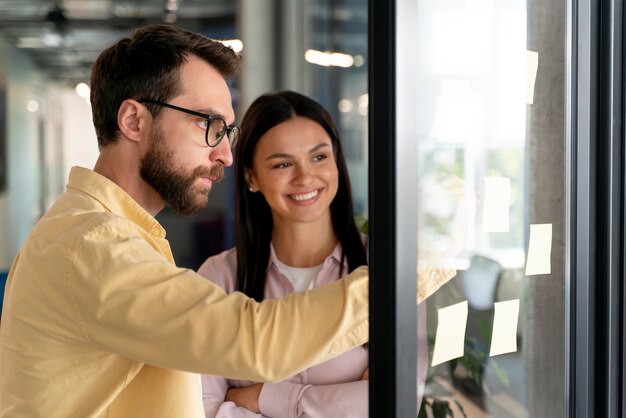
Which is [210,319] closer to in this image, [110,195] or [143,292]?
Result: [143,292]

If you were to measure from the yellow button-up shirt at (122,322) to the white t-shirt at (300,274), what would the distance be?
82 cm

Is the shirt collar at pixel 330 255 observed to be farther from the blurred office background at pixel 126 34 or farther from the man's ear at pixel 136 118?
the blurred office background at pixel 126 34

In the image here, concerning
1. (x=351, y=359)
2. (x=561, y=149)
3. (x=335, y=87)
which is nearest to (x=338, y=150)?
(x=351, y=359)

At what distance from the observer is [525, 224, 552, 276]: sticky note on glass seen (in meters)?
1.40

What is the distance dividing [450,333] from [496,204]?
260mm

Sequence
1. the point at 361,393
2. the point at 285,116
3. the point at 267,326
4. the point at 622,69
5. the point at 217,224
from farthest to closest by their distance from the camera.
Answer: the point at 217,224
the point at 285,116
the point at 361,393
the point at 622,69
the point at 267,326

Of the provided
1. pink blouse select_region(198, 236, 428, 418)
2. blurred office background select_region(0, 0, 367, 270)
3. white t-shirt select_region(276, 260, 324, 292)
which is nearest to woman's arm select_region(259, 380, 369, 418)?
pink blouse select_region(198, 236, 428, 418)

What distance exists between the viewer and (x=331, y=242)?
2.11 m

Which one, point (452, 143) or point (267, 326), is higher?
point (452, 143)

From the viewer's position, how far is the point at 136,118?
1.44 metres

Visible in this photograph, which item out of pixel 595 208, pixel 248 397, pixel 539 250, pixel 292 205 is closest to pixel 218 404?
pixel 248 397

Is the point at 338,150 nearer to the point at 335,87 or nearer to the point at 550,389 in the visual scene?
the point at 550,389

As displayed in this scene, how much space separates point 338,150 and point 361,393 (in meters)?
0.71

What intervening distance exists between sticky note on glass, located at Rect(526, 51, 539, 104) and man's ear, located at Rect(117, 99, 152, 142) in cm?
72
